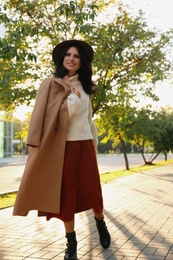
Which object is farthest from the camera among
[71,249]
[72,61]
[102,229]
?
[102,229]

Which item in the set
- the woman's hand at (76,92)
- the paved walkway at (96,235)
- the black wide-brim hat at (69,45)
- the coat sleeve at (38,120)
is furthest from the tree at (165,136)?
the coat sleeve at (38,120)

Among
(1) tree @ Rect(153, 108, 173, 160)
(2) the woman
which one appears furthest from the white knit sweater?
(1) tree @ Rect(153, 108, 173, 160)

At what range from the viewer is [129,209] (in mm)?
7344

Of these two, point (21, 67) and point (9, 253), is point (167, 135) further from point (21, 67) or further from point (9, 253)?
point (9, 253)

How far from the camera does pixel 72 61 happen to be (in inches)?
154

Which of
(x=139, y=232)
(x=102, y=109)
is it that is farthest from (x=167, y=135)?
(x=139, y=232)

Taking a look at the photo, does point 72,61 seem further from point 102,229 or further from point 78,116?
point 102,229

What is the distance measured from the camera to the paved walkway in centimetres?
409

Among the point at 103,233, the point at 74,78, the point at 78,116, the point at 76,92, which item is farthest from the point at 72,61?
the point at 103,233

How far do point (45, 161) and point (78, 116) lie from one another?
505 mm

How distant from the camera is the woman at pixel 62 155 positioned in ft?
11.9

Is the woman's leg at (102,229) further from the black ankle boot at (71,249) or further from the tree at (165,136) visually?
the tree at (165,136)

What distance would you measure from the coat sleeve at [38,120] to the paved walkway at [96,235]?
3.77ft

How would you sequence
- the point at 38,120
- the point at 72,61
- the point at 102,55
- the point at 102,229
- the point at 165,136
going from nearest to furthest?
the point at 38,120 → the point at 72,61 → the point at 102,229 → the point at 102,55 → the point at 165,136
